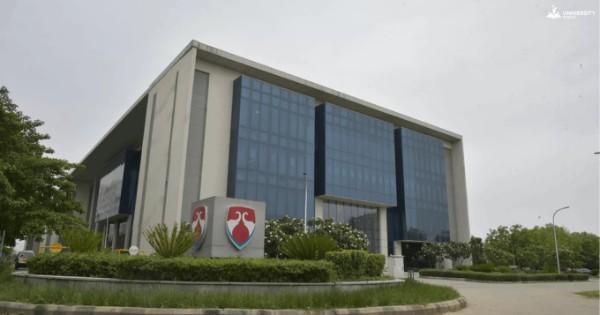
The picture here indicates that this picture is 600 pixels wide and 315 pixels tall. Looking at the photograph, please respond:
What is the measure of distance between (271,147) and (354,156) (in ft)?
36.3

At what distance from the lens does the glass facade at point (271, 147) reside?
115ft

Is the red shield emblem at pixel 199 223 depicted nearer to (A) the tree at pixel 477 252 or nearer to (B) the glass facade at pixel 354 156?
(B) the glass facade at pixel 354 156

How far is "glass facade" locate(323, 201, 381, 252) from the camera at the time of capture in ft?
140

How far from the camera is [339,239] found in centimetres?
3528

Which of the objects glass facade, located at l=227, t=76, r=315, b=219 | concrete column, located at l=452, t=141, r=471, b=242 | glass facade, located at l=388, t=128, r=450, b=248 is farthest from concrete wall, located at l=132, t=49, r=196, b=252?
concrete column, located at l=452, t=141, r=471, b=242

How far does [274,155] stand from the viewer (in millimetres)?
36969

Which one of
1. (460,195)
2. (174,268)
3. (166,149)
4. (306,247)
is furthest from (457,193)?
(174,268)

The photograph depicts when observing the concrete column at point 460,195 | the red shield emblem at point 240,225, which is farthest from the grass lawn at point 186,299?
the concrete column at point 460,195

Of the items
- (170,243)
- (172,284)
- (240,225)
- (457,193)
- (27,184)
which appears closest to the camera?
(172,284)

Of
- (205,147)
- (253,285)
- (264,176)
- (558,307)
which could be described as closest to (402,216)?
(264,176)

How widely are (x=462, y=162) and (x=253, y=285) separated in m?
52.1

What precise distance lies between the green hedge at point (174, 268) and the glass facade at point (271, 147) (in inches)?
828

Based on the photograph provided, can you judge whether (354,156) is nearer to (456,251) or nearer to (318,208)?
Result: (318,208)

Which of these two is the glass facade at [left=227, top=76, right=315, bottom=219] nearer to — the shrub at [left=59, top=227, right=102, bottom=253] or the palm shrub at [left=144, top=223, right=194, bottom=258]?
the shrub at [left=59, top=227, right=102, bottom=253]
